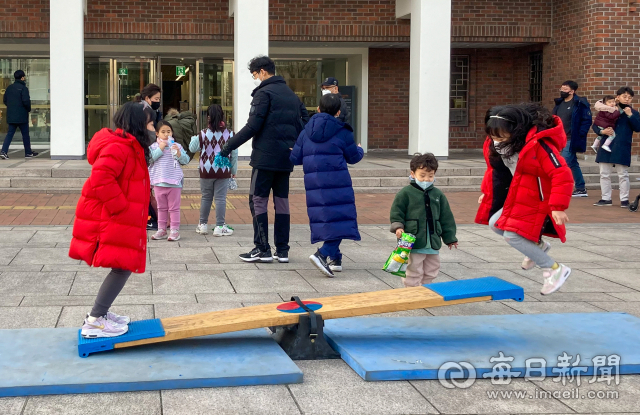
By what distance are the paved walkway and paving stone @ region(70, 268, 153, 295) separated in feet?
10.5

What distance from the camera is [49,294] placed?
581 cm

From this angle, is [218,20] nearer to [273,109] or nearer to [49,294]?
[273,109]

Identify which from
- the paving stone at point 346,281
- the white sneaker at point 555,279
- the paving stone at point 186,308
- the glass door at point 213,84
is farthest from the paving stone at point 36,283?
the glass door at point 213,84

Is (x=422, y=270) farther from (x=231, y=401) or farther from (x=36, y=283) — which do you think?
(x=36, y=283)

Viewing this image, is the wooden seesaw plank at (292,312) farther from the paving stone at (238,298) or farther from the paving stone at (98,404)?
the paving stone at (238,298)

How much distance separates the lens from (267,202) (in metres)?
7.23

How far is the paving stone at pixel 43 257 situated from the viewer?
7.05 metres

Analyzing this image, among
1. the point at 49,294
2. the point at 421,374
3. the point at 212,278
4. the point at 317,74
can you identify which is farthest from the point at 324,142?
the point at 317,74

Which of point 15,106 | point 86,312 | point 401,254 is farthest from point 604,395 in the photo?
point 15,106

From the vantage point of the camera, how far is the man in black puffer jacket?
7.11m

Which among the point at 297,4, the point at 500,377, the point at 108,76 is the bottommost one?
the point at 500,377

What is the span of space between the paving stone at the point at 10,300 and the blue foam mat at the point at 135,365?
2.85 ft

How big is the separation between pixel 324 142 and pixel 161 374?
3.27 m

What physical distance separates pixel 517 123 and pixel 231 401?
9.00ft
